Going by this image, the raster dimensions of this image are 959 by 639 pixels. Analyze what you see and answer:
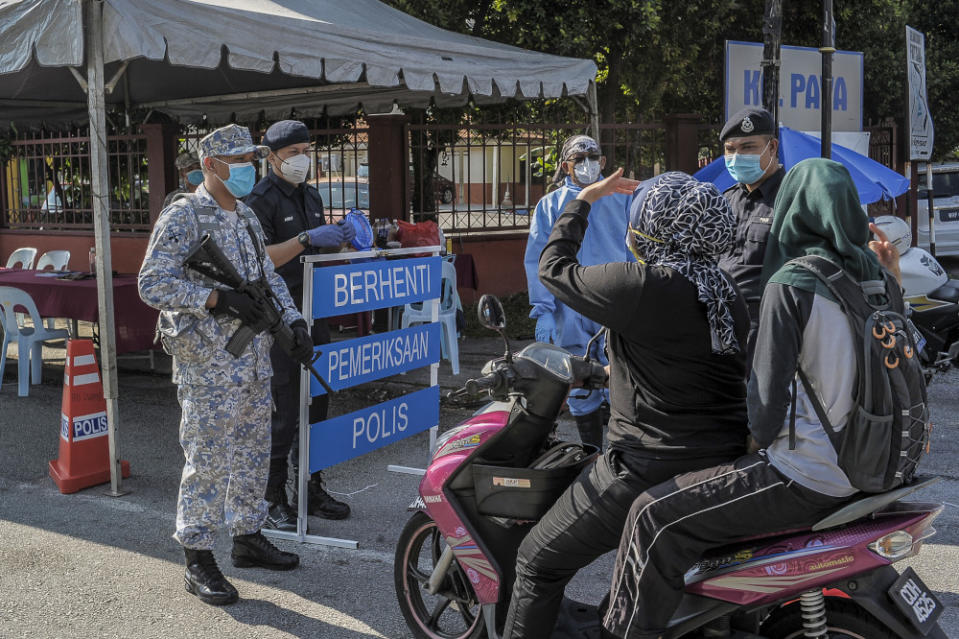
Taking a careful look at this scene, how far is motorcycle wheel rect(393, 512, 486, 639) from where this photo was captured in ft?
10.6

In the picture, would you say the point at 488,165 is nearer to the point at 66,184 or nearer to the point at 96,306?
the point at 96,306

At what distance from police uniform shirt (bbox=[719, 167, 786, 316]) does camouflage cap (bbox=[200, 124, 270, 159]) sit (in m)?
2.16

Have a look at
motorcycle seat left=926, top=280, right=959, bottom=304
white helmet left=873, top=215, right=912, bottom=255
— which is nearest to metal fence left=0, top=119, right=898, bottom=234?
motorcycle seat left=926, top=280, right=959, bottom=304

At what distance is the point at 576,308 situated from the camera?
251 cm

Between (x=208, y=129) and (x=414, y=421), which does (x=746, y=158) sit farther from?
(x=208, y=129)

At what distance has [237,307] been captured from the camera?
378 centimetres

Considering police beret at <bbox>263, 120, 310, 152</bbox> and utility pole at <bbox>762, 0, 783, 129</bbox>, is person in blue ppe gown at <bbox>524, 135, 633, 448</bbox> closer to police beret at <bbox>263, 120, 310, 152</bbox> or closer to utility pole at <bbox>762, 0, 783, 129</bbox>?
police beret at <bbox>263, 120, 310, 152</bbox>

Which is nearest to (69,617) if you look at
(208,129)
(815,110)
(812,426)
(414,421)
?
(414,421)

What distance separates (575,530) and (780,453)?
0.60 meters

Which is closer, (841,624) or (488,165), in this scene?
(841,624)

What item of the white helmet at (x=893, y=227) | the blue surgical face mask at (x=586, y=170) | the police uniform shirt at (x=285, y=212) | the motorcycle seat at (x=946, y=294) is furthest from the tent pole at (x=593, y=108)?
the police uniform shirt at (x=285, y=212)

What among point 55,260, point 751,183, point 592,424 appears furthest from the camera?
point 55,260

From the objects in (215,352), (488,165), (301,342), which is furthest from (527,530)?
(488,165)

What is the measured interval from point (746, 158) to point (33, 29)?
3.98 meters
